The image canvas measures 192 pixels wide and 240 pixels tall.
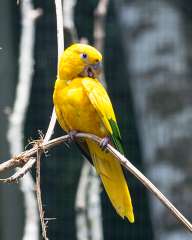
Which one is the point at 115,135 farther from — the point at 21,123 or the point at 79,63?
the point at 21,123

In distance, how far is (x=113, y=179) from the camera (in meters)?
1.73

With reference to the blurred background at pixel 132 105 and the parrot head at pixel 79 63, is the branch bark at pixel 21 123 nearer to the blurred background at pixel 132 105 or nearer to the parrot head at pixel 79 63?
the parrot head at pixel 79 63

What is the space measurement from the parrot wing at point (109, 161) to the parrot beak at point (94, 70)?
13 mm

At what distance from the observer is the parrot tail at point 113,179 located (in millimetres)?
1662

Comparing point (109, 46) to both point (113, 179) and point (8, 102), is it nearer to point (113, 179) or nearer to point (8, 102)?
point (8, 102)

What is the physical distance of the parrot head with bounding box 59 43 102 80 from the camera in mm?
1682

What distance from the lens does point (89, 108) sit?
1724 millimetres

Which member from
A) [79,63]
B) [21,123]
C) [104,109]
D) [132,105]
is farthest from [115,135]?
[132,105]

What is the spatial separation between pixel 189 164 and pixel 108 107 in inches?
43.3

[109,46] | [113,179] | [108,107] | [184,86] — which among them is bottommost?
[113,179]

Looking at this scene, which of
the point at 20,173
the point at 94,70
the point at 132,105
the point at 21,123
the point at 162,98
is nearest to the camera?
the point at 20,173

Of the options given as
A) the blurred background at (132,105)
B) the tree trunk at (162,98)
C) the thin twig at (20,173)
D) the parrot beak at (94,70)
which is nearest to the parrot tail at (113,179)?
the parrot beak at (94,70)

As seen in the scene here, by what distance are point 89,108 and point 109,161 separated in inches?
5.0

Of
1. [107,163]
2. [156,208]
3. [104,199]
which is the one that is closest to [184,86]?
[156,208]
